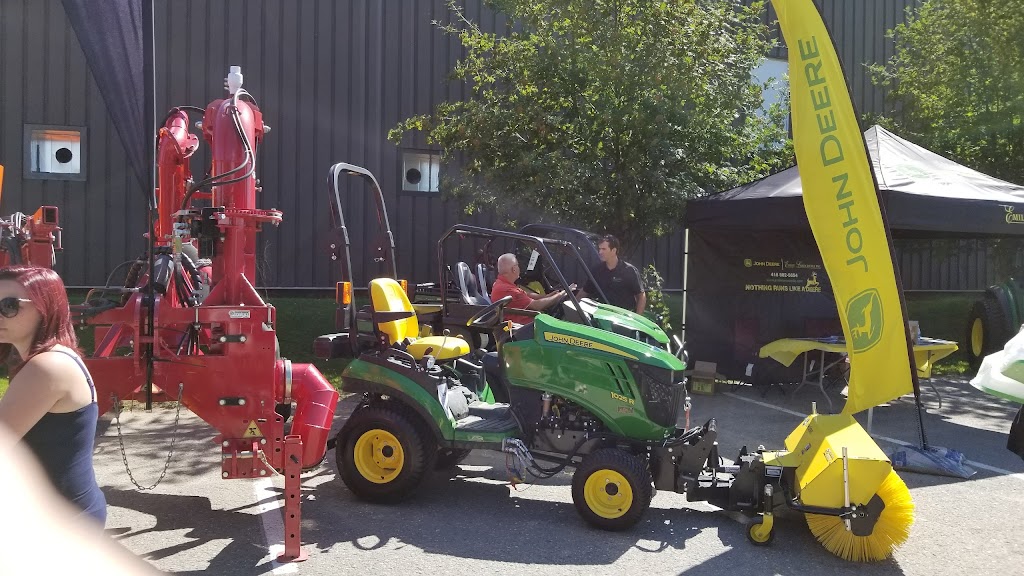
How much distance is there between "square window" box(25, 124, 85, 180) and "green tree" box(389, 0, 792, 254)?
276 inches

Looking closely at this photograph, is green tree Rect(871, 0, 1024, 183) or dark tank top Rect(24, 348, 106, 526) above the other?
green tree Rect(871, 0, 1024, 183)

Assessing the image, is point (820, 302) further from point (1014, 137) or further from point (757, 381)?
point (1014, 137)

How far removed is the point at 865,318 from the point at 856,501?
1688 mm

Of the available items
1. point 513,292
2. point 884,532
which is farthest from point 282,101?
point 884,532

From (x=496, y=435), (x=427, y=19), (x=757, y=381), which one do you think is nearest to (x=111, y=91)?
(x=496, y=435)

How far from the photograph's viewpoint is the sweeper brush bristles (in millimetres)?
4625

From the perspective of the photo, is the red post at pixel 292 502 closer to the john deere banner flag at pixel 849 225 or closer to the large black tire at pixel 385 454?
the large black tire at pixel 385 454

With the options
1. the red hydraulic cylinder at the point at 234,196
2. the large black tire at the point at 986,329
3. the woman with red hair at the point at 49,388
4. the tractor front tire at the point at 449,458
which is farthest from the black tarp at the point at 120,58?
the large black tire at the point at 986,329

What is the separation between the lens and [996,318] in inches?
457

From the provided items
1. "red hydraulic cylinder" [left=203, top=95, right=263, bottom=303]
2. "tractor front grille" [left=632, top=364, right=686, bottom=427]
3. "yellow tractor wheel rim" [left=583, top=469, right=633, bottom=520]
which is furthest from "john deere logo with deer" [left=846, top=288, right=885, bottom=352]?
"red hydraulic cylinder" [left=203, top=95, right=263, bottom=303]

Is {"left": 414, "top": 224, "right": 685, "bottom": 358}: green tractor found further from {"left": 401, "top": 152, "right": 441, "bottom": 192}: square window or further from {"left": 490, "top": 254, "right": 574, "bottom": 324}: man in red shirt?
{"left": 401, "top": 152, "right": 441, "bottom": 192}: square window

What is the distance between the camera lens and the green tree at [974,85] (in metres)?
13.7

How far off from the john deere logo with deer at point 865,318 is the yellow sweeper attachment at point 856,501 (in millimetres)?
1174

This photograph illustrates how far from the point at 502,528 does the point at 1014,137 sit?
41.9 feet
